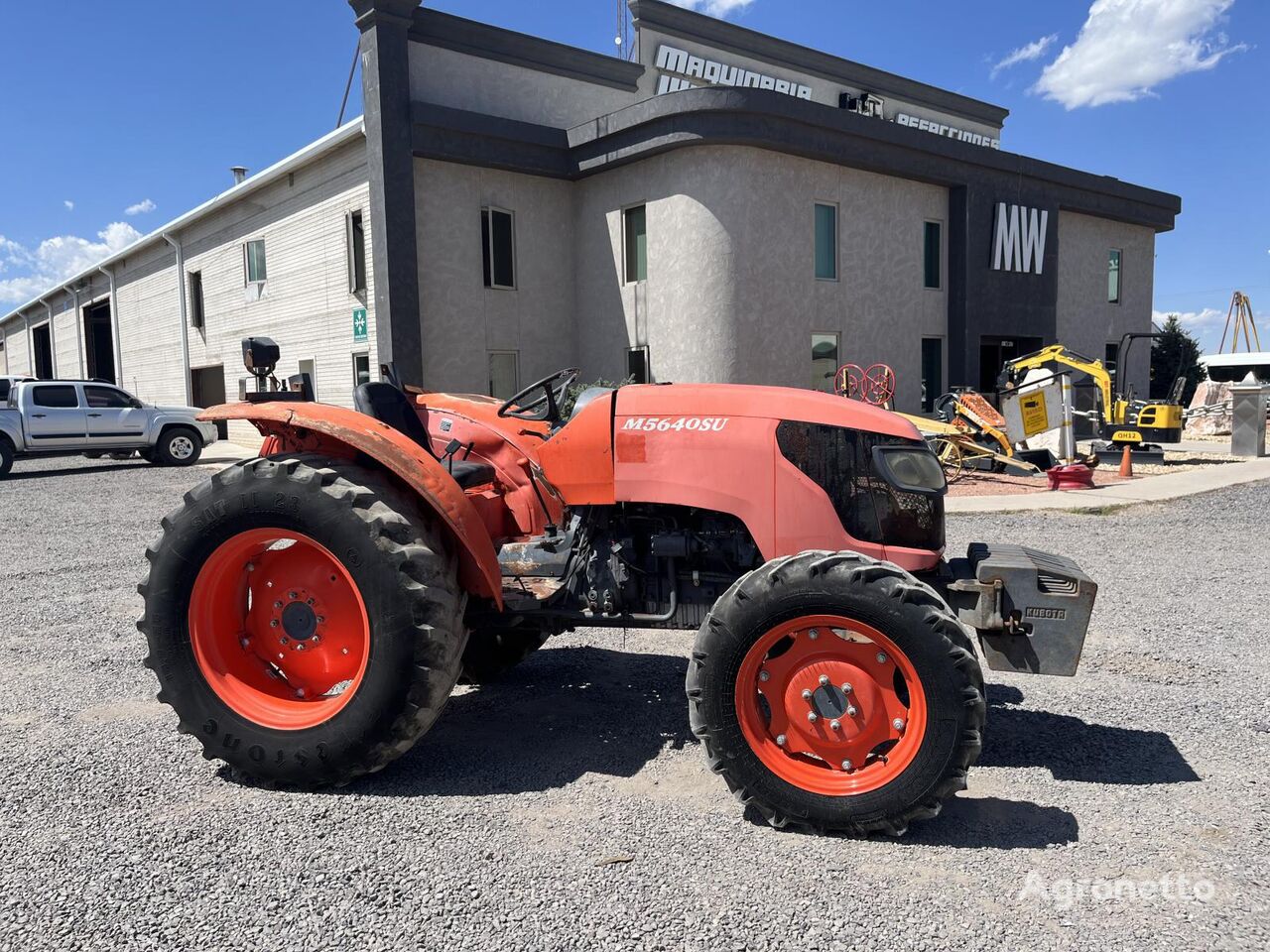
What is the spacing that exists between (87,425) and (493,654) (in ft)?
51.0

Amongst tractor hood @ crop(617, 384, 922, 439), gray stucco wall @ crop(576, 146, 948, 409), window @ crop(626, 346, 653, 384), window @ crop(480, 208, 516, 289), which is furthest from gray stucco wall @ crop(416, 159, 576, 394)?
tractor hood @ crop(617, 384, 922, 439)

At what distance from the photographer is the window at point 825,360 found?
17.6m

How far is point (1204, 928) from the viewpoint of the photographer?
2.44 meters

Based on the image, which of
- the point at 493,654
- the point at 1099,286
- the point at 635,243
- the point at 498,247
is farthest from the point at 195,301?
the point at 1099,286

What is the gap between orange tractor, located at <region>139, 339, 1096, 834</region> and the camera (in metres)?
2.92

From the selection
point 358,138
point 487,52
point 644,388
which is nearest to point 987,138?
point 487,52

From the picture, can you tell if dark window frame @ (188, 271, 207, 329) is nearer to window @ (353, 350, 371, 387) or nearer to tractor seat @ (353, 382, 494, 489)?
window @ (353, 350, 371, 387)

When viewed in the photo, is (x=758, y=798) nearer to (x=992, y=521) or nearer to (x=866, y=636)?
(x=866, y=636)

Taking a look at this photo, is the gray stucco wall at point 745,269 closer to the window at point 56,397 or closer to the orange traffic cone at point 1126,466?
the orange traffic cone at point 1126,466

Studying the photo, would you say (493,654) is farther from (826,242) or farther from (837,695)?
(826,242)

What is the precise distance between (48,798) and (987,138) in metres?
32.7

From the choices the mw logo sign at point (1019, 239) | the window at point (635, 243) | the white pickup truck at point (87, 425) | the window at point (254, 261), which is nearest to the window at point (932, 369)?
the mw logo sign at point (1019, 239)

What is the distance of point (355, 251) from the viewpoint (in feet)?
57.6

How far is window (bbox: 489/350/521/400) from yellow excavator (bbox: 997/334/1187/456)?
9263mm
